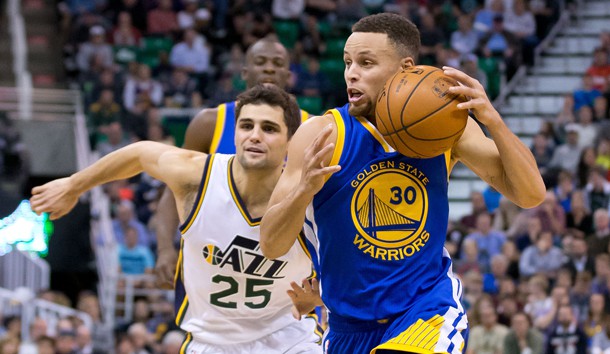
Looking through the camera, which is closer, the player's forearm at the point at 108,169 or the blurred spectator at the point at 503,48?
the player's forearm at the point at 108,169

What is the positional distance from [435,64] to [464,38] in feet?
2.81

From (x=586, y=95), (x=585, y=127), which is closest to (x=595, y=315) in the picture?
(x=585, y=127)

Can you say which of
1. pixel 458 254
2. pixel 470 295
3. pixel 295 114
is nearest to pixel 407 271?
pixel 295 114

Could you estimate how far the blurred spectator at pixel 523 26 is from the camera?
1781 centimetres

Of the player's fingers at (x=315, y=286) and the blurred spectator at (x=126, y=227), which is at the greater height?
the player's fingers at (x=315, y=286)

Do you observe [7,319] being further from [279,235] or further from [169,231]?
[279,235]

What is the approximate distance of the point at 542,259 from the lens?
12648mm

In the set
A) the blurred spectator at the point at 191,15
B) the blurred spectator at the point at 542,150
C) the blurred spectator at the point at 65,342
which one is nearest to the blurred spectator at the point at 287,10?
the blurred spectator at the point at 191,15

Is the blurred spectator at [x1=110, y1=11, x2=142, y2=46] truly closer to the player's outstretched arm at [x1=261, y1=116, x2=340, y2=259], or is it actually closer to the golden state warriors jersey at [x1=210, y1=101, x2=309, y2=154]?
the golden state warriors jersey at [x1=210, y1=101, x2=309, y2=154]

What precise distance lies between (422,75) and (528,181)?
0.63 m

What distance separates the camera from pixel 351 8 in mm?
17953

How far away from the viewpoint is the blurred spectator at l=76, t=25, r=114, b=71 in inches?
659

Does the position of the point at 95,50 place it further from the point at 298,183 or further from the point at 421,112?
the point at 421,112

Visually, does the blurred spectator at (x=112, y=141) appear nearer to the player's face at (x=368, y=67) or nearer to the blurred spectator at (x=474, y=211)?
the blurred spectator at (x=474, y=211)
